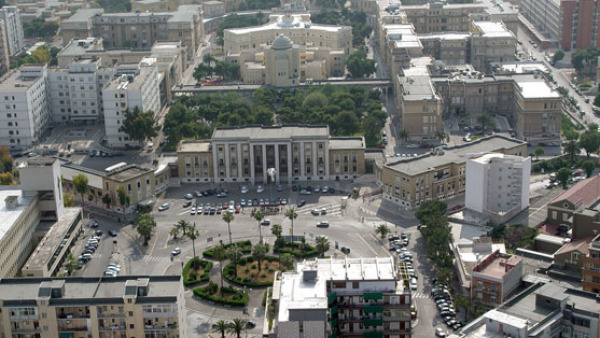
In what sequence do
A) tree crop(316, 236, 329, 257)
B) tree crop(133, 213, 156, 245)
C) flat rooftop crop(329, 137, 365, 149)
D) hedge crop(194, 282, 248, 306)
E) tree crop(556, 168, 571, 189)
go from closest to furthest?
1. hedge crop(194, 282, 248, 306)
2. tree crop(316, 236, 329, 257)
3. tree crop(133, 213, 156, 245)
4. tree crop(556, 168, 571, 189)
5. flat rooftop crop(329, 137, 365, 149)

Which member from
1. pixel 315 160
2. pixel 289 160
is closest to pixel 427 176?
pixel 315 160

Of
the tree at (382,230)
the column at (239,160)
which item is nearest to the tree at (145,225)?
the column at (239,160)

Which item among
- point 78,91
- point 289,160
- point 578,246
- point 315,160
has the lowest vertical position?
point 315,160

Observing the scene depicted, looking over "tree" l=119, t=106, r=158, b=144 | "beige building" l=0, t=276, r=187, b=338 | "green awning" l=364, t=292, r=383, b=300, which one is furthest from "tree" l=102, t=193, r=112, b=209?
"green awning" l=364, t=292, r=383, b=300

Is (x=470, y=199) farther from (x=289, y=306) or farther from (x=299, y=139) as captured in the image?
(x=289, y=306)

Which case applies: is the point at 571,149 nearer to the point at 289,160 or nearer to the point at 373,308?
the point at 289,160

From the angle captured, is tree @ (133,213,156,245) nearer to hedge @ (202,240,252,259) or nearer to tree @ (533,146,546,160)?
hedge @ (202,240,252,259)
